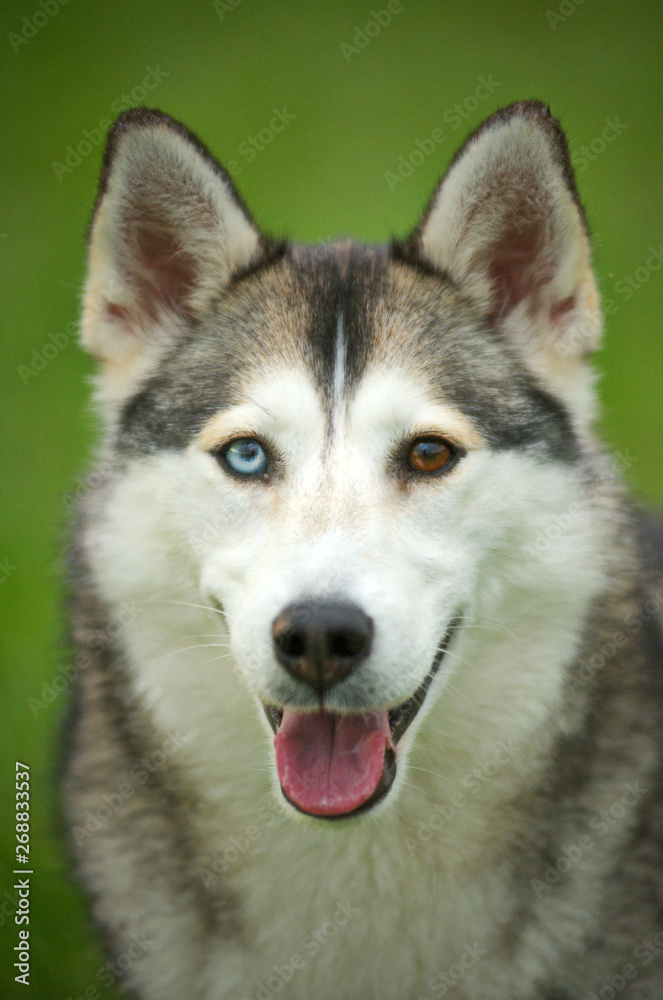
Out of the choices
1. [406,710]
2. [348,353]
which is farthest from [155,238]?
[406,710]

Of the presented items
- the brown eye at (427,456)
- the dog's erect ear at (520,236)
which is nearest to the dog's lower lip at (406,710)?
the brown eye at (427,456)

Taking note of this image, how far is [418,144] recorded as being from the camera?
8258 mm

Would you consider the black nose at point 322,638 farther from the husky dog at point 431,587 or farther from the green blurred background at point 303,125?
the green blurred background at point 303,125

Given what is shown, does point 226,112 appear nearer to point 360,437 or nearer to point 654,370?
point 654,370

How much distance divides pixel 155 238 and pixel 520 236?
1210 mm

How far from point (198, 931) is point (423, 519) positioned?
1518 millimetres

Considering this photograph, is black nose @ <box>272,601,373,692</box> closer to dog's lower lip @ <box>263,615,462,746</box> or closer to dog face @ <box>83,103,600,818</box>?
dog face @ <box>83,103,600,818</box>

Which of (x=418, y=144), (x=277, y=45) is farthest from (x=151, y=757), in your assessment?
(x=277, y=45)

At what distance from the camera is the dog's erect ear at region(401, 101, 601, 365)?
2.59m

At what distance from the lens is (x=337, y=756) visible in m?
2.33

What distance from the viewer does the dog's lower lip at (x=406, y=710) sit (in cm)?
238

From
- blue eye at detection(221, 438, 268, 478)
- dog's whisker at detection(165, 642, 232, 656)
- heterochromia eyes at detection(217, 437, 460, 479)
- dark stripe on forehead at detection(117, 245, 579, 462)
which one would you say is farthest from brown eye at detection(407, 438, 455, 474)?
dog's whisker at detection(165, 642, 232, 656)

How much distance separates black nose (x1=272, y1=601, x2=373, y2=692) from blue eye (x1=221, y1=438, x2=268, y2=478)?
59 cm

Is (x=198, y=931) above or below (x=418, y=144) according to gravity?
below
